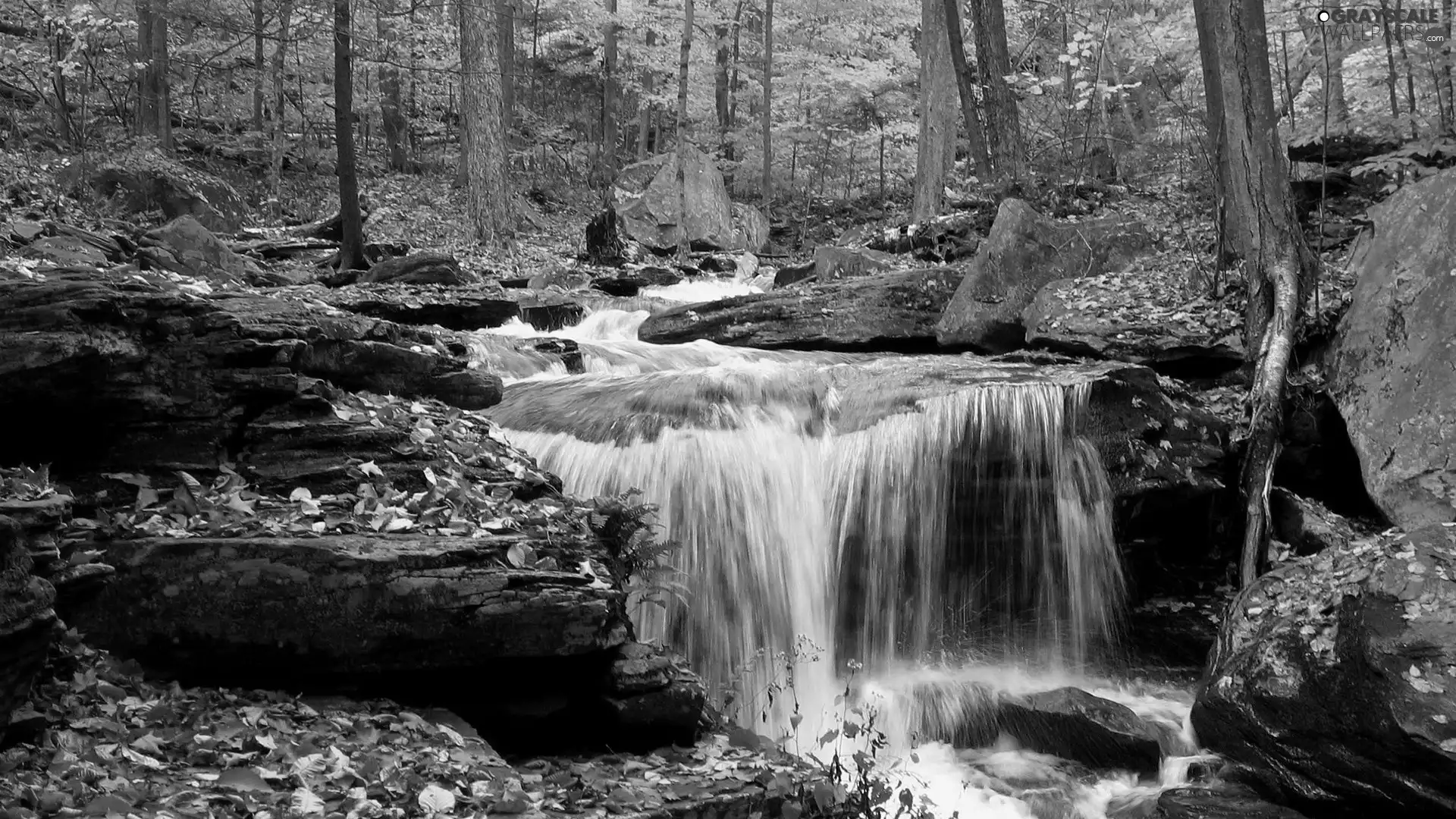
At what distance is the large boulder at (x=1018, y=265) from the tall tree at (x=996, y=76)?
376cm

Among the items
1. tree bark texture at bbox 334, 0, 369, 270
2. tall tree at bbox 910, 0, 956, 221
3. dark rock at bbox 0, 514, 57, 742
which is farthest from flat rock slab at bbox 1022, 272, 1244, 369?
dark rock at bbox 0, 514, 57, 742

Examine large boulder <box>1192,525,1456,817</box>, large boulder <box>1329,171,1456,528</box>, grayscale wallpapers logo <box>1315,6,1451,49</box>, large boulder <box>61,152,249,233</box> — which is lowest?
large boulder <box>1192,525,1456,817</box>

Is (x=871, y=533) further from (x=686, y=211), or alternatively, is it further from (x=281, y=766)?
(x=686, y=211)

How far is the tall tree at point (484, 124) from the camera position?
17.1 m

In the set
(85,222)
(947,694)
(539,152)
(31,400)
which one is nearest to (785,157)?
(539,152)

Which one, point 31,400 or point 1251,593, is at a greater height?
point 31,400

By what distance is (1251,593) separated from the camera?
Result: 605 centimetres

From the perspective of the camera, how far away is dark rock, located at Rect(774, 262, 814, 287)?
1468 cm

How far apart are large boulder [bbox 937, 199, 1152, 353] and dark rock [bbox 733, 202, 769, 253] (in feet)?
38.9

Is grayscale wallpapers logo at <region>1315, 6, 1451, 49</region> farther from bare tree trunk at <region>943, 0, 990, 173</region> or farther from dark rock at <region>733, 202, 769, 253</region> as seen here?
dark rock at <region>733, 202, 769, 253</region>

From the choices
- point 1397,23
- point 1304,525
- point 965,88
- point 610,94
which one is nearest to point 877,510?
point 1304,525

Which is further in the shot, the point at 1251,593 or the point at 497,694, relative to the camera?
the point at 1251,593

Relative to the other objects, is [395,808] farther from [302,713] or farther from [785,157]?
Result: [785,157]

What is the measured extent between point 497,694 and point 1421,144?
10.2 m
